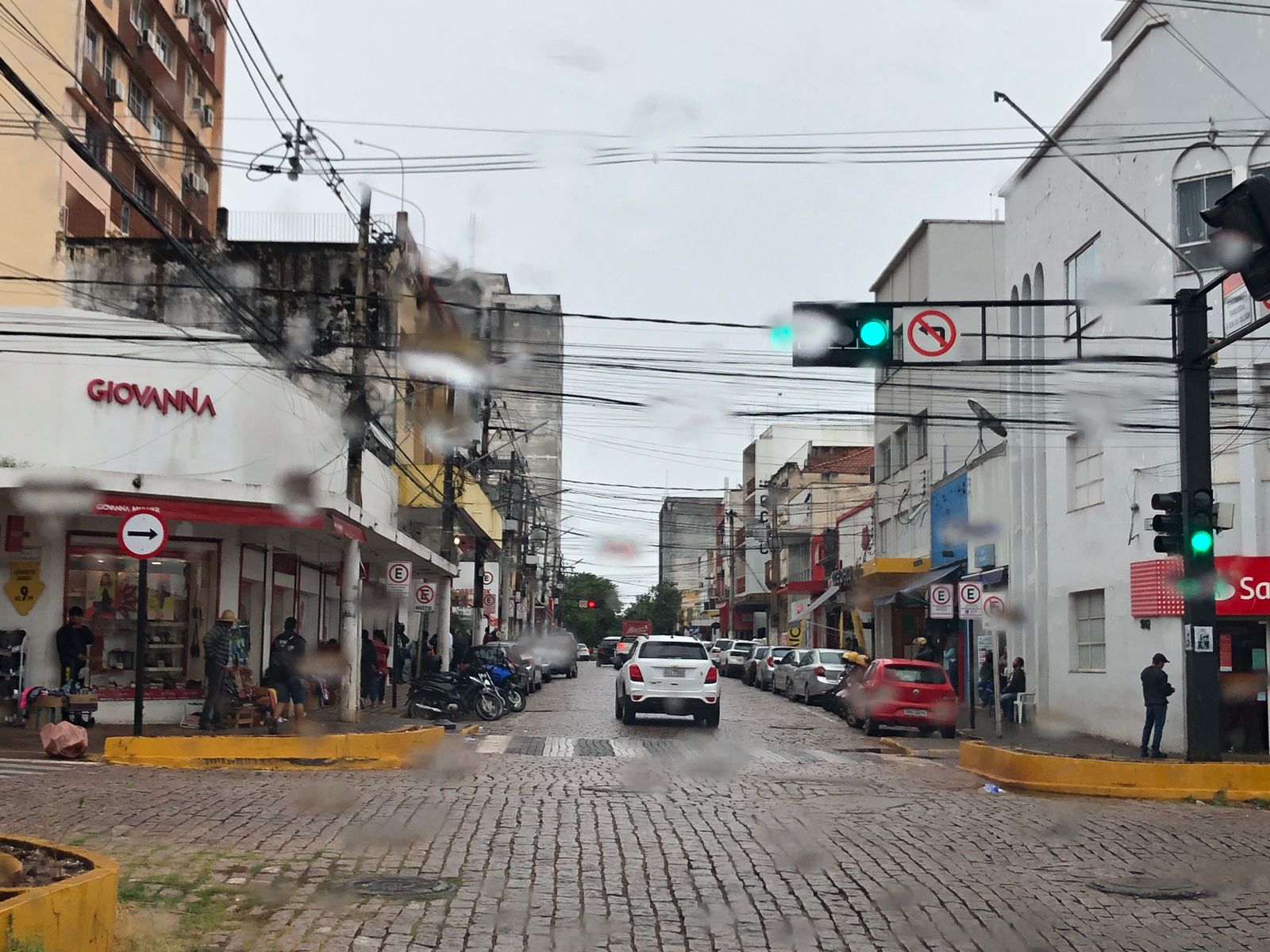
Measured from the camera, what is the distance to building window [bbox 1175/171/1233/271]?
22.0m

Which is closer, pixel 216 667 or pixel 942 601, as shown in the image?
pixel 216 667

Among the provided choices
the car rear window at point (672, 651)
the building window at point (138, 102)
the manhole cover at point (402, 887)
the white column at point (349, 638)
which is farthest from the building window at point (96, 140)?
the manhole cover at point (402, 887)

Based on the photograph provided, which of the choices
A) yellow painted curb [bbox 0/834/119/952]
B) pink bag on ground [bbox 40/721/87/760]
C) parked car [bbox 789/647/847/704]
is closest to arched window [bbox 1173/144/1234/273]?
parked car [bbox 789/647/847/704]

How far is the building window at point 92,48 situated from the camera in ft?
120

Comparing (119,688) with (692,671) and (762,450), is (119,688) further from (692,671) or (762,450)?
(762,450)

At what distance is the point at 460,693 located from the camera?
82.3 feet

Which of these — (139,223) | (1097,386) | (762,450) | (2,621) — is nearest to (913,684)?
(1097,386)

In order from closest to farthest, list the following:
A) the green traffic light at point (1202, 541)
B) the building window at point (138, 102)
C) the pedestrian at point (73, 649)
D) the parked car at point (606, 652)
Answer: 1. the green traffic light at point (1202, 541)
2. the pedestrian at point (73, 649)
3. the building window at point (138, 102)
4. the parked car at point (606, 652)

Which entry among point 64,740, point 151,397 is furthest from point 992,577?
point 64,740

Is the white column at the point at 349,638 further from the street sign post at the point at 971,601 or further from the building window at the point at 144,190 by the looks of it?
the building window at the point at 144,190

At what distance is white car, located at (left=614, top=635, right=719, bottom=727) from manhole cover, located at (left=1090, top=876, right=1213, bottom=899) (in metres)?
15.4

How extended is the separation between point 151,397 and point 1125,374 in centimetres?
1670

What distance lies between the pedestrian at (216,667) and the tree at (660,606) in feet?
374

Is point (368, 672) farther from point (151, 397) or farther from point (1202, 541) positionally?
point (1202, 541)
